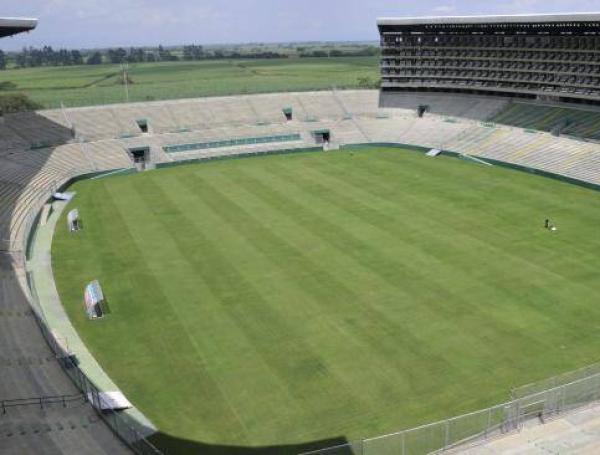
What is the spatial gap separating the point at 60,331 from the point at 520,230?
34582 mm

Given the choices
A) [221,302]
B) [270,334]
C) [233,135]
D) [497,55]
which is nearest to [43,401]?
[270,334]

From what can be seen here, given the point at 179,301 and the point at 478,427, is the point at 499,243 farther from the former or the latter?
the point at 478,427

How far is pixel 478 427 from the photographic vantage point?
21.5 m

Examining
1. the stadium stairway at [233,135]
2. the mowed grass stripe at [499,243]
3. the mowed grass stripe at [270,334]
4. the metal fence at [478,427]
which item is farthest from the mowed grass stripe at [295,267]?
the stadium stairway at [233,135]

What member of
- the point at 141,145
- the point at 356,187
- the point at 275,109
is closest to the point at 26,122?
the point at 141,145

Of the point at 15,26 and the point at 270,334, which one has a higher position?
the point at 15,26

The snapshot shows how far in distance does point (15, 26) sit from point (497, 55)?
6382 centimetres

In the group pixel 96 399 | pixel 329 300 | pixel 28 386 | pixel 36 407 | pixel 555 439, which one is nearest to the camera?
pixel 555 439

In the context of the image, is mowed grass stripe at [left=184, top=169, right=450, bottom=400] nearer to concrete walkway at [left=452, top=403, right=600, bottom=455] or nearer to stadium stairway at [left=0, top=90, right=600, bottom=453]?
concrete walkway at [left=452, top=403, right=600, bottom=455]

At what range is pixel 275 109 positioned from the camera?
94188mm

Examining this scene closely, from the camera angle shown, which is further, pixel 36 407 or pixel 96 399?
pixel 96 399

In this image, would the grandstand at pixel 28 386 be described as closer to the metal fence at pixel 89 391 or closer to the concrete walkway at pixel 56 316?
the metal fence at pixel 89 391

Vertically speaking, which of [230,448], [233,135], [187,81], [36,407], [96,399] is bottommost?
[230,448]

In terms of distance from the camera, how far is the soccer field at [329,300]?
1033 inches
